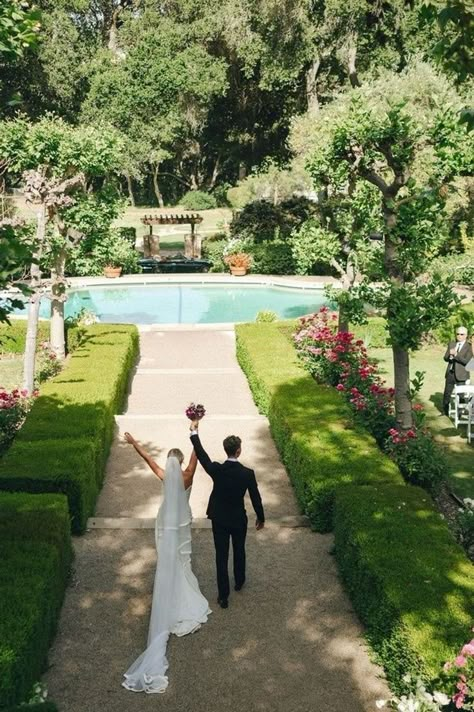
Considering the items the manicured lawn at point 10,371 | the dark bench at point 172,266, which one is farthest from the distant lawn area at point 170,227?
the manicured lawn at point 10,371

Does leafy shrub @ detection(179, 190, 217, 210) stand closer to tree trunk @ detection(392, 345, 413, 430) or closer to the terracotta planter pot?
the terracotta planter pot

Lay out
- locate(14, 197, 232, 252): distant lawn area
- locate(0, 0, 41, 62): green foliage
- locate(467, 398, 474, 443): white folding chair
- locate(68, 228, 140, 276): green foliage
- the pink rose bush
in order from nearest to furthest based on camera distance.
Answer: locate(0, 0, 41, 62): green foliage → the pink rose bush → locate(467, 398, 474, 443): white folding chair → locate(68, 228, 140, 276): green foliage → locate(14, 197, 232, 252): distant lawn area

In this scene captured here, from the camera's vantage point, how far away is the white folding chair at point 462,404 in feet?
42.4

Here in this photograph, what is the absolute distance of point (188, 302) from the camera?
2997 centimetres

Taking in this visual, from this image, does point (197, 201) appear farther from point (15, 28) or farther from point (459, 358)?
point (15, 28)

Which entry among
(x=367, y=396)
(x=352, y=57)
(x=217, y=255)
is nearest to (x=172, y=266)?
(x=217, y=255)

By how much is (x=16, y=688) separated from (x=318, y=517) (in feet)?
14.7

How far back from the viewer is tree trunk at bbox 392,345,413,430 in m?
10.9

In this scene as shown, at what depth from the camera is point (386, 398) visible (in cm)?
1220

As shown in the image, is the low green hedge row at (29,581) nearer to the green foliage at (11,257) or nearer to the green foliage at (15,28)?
the green foliage at (11,257)

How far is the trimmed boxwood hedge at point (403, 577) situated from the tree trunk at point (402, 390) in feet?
7.23

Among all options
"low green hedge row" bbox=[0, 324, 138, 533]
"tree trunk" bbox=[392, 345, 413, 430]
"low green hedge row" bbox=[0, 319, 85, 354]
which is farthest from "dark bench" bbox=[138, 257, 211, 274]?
"tree trunk" bbox=[392, 345, 413, 430]

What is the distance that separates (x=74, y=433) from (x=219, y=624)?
4.40 m

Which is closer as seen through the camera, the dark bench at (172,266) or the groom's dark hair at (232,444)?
the groom's dark hair at (232,444)
